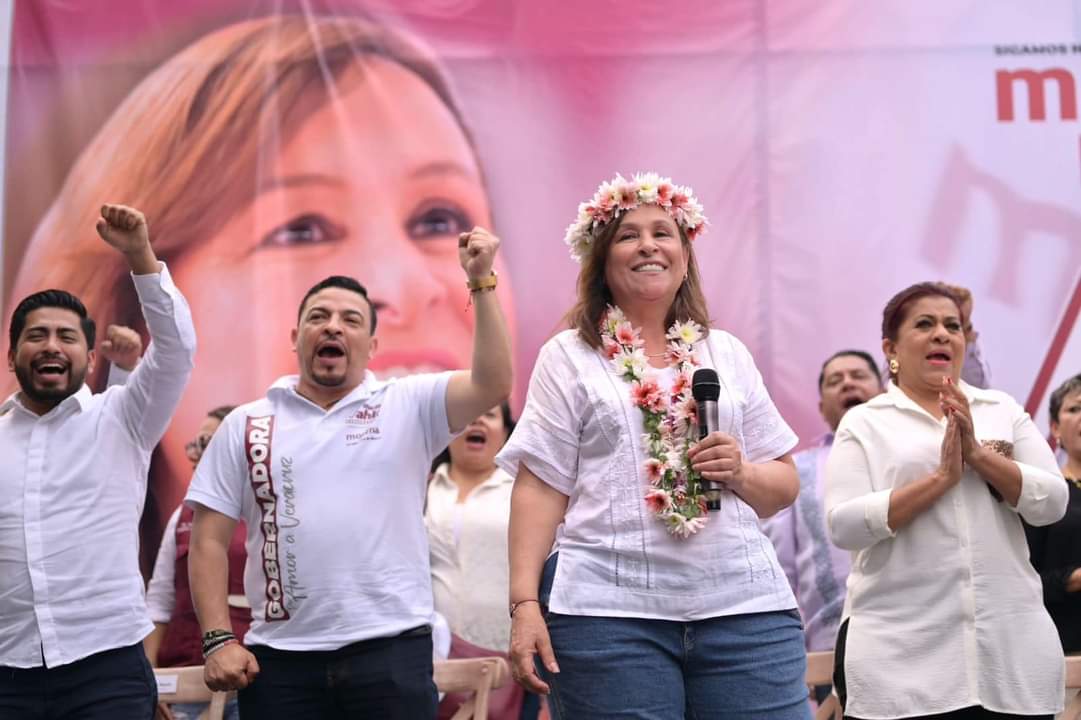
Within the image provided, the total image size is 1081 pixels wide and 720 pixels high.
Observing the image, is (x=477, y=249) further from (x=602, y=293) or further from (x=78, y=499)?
(x=78, y=499)

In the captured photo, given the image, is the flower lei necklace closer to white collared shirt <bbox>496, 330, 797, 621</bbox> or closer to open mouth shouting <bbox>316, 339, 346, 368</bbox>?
white collared shirt <bbox>496, 330, 797, 621</bbox>

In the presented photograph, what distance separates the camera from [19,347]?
12.1ft

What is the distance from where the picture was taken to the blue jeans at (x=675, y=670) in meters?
Answer: 2.43

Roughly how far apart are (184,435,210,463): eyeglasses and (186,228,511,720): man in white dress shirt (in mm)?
1799

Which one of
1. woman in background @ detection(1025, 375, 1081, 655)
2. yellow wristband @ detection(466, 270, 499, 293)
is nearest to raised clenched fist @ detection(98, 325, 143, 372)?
yellow wristband @ detection(466, 270, 499, 293)

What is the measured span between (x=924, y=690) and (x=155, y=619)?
9.32ft

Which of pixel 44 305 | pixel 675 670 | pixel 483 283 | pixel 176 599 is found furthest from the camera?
pixel 176 599

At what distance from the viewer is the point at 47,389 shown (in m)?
3.62

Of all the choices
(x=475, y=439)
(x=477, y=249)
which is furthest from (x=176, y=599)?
(x=477, y=249)

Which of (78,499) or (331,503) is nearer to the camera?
(331,503)

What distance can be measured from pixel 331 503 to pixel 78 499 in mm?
747

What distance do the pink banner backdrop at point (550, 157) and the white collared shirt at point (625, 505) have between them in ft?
10.0

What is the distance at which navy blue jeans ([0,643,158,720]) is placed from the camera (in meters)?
3.35

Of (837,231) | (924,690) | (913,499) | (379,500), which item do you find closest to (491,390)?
(379,500)
